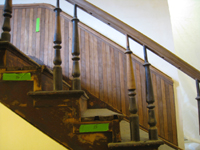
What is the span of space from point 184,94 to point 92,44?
6.70ft

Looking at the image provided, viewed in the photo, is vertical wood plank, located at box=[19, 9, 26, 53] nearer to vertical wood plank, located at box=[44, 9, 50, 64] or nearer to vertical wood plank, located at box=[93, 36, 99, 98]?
vertical wood plank, located at box=[44, 9, 50, 64]

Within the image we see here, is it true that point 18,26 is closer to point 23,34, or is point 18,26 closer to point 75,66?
point 23,34

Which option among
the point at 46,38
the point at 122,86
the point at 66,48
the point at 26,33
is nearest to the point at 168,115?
the point at 122,86

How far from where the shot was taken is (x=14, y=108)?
1.07m

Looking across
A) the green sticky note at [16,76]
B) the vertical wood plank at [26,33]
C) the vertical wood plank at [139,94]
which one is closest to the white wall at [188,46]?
the vertical wood plank at [139,94]

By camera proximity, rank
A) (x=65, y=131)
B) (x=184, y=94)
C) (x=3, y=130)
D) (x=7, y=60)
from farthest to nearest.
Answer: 1. (x=184, y=94)
2. (x=3, y=130)
3. (x=7, y=60)
4. (x=65, y=131)

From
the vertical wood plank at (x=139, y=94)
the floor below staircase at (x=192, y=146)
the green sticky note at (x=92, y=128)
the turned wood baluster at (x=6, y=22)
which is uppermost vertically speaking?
the turned wood baluster at (x=6, y=22)

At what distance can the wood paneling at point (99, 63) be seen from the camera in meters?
2.05

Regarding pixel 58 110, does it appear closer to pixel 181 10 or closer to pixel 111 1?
pixel 111 1

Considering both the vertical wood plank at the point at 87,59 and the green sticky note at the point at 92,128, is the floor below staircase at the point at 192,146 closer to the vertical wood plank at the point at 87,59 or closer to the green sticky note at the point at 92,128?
the vertical wood plank at the point at 87,59

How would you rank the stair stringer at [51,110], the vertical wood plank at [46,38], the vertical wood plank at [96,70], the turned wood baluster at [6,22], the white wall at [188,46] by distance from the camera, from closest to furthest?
the stair stringer at [51,110], the turned wood baluster at [6,22], the vertical wood plank at [96,70], the vertical wood plank at [46,38], the white wall at [188,46]

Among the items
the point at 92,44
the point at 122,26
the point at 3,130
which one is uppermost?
the point at 92,44

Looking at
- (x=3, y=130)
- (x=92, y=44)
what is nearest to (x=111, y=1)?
(x=92, y=44)

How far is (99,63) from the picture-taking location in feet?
7.14
